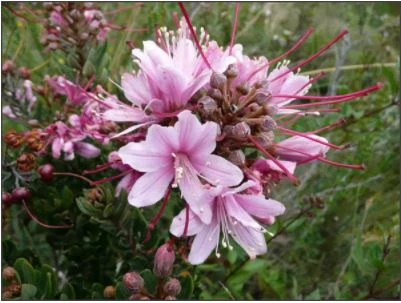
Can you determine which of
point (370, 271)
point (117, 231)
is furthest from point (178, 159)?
point (370, 271)

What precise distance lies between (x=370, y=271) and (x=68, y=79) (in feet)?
2.80

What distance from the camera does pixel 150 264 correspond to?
114 cm

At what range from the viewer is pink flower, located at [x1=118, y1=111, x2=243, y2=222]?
2.82 feet

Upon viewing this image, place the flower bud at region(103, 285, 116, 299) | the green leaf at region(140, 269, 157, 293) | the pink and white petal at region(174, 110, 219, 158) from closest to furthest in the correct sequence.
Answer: the pink and white petal at region(174, 110, 219, 158)
the green leaf at region(140, 269, 157, 293)
the flower bud at region(103, 285, 116, 299)

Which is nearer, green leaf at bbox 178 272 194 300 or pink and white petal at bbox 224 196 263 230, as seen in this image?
pink and white petal at bbox 224 196 263 230

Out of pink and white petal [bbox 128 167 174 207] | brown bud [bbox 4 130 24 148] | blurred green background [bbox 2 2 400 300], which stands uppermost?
pink and white petal [bbox 128 167 174 207]

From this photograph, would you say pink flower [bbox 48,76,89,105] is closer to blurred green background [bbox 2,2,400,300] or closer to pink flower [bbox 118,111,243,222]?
blurred green background [bbox 2,2,400,300]

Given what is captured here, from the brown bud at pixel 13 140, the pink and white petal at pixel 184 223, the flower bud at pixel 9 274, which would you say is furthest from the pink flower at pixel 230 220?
the brown bud at pixel 13 140

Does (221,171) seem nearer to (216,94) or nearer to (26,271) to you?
(216,94)

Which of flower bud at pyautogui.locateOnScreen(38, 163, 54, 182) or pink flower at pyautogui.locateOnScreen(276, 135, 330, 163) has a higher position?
pink flower at pyautogui.locateOnScreen(276, 135, 330, 163)

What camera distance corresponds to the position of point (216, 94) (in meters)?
0.89

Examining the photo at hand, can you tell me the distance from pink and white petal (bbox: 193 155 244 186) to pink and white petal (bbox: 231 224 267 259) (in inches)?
4.4

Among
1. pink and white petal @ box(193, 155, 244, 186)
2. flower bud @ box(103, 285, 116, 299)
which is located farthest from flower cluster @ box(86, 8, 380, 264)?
flower bud @ box(103, 285, 116, 299)

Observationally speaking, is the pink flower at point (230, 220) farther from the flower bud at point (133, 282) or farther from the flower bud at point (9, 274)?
the flower bud at point (9, 274)
